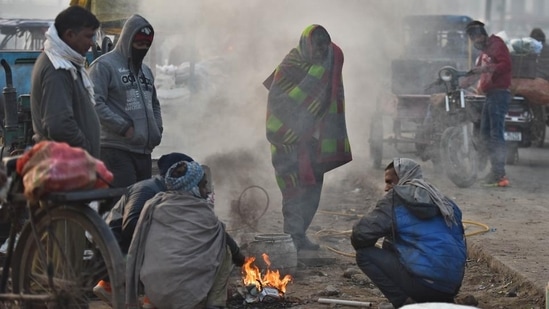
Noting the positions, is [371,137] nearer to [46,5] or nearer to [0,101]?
[0,101]

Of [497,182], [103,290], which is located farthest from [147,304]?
[497,182]

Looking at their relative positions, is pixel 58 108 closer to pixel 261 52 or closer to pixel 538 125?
pixel 261 52

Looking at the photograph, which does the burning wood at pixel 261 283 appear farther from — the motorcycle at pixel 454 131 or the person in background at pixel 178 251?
the motorcycle at pixel 454 131

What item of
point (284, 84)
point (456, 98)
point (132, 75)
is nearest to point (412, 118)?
point (456, 98)

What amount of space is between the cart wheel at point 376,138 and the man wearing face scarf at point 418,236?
8215mm

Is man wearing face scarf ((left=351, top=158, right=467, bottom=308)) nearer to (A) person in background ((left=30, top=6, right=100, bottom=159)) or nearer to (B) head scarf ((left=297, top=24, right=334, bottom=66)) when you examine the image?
(A) person in background ((left=30, top=6, right=100, bottom=159))

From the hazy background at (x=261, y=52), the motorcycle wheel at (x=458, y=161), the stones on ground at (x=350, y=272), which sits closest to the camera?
the stones on ground at (x=350, y=272)

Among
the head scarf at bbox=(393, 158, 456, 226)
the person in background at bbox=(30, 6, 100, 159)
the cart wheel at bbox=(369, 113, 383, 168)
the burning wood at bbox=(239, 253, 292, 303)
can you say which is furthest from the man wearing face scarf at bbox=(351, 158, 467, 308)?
the cart wheel at bbox=(369, 113, 383, 168)

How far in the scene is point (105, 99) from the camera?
660 centimetres

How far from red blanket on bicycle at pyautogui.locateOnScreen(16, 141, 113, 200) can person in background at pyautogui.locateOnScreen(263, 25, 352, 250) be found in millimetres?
3614

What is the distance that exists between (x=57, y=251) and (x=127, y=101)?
77.9 inches

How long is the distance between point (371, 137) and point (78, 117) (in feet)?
29.3

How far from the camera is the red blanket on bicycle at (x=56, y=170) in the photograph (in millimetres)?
4523

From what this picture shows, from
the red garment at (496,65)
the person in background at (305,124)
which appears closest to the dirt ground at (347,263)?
the person in background at (305,124)
